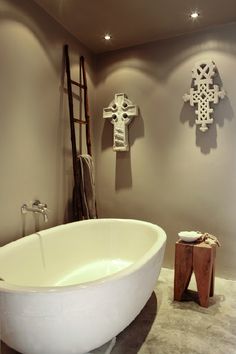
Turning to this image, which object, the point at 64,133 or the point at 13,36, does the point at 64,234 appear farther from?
the point at 13,36

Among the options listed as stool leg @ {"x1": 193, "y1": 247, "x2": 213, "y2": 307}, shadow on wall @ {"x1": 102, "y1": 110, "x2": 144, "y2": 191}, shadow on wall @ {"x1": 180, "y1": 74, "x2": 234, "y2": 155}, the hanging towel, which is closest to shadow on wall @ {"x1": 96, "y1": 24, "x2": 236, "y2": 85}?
shadow on wall @ {"x1": 180, "y1": 74, "x2": 234, "y2": 155}

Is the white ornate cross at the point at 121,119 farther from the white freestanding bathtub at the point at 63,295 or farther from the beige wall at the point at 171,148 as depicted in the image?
the white freestanding bathtub at the point at 63,295

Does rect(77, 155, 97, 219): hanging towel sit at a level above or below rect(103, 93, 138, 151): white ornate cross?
below

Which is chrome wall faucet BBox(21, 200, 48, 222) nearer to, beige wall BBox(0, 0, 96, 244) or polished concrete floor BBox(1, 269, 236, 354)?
beige wall BBox(0, 0, 96, 244)

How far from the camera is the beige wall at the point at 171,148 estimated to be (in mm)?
2807

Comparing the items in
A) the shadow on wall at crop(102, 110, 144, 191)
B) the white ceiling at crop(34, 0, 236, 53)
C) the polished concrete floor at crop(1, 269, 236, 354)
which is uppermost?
the white ceiling at crop(34, 0, 236, 53)

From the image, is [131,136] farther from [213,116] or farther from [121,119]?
[213,116]

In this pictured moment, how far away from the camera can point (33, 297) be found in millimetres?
1271

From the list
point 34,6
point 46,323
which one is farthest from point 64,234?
point 34,6

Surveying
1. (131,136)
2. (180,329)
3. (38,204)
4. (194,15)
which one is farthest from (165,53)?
(180,329)

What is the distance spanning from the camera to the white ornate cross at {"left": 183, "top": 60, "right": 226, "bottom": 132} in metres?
2.77

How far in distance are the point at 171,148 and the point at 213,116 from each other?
0.55 metres

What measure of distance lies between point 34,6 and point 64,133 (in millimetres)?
1154

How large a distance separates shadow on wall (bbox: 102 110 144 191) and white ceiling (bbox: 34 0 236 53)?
0.90 metres
